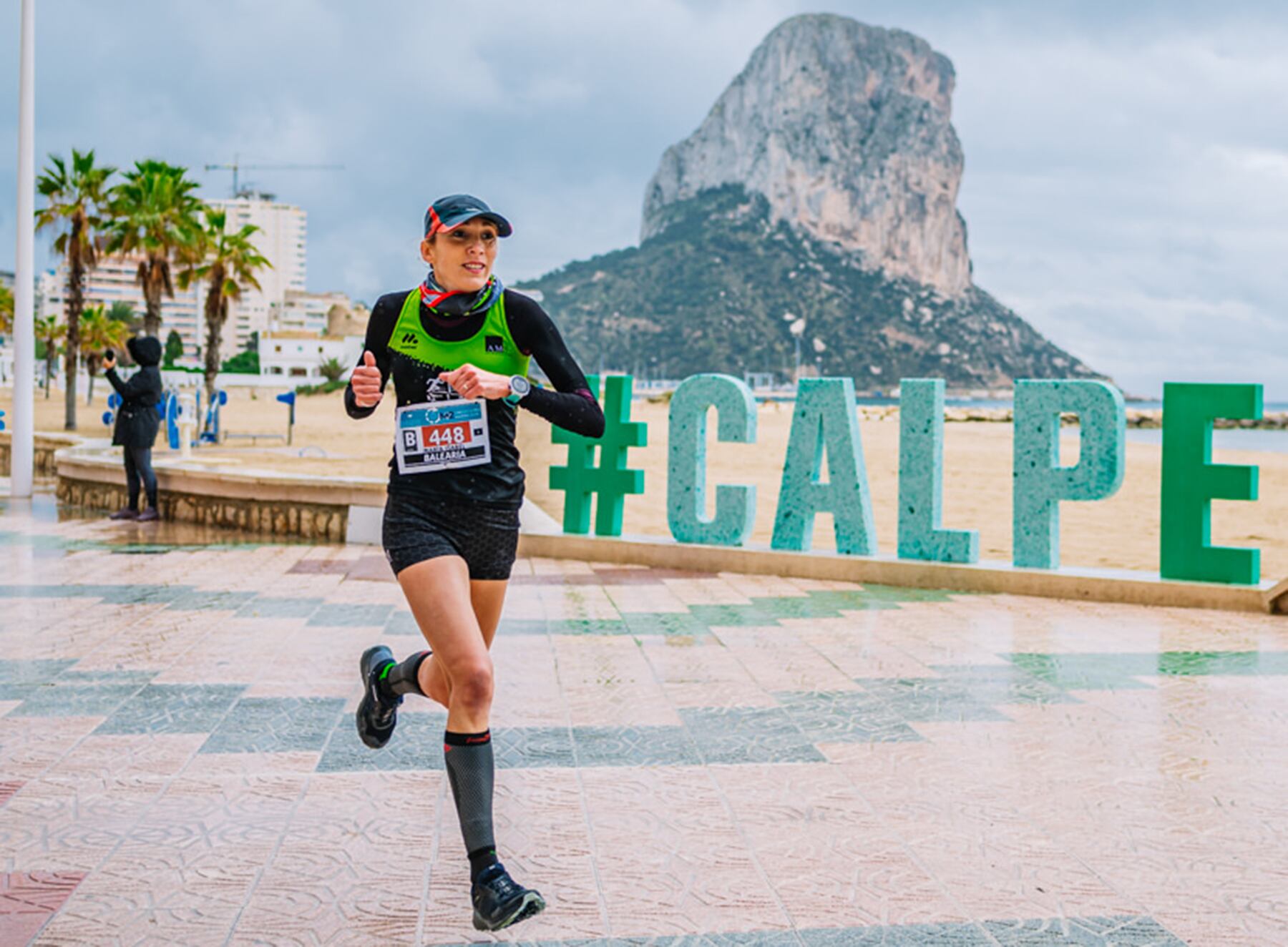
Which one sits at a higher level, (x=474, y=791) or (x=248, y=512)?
(x=248, y=512)

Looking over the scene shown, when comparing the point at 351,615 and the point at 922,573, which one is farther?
the point at 922,573

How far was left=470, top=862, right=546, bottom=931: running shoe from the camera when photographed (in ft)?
9.73

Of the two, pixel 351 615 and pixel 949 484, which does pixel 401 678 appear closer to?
pixel 351 615

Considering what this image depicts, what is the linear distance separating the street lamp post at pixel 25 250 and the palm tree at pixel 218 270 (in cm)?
2296

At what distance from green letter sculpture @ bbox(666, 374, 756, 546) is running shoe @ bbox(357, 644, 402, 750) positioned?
21.0 ft

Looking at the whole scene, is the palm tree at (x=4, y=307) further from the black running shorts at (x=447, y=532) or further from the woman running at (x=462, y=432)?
the black running shorts at (x=447, y=532)

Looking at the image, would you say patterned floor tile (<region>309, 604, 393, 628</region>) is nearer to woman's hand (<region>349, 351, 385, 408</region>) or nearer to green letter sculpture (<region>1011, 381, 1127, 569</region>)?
woman's hand (<region>349, 351, 385, 408</region>)

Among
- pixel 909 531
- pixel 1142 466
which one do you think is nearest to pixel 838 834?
pixel 909 531

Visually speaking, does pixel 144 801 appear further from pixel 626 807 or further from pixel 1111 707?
pixel 1111 707

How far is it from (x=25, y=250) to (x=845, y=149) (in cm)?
17393

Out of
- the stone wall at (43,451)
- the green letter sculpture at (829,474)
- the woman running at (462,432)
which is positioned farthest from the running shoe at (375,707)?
the stone wall at (43,451)

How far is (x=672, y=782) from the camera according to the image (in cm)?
432

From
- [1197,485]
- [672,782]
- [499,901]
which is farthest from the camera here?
[1197,485]

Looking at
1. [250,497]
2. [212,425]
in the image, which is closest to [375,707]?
[250,497]
